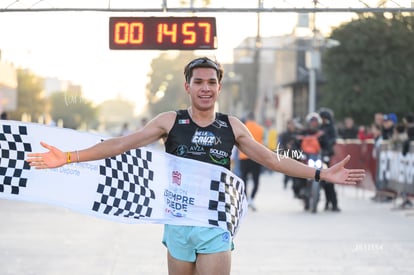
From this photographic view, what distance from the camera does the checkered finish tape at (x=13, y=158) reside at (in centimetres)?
727

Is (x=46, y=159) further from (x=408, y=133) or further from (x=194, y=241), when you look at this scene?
(x=408, y=133)

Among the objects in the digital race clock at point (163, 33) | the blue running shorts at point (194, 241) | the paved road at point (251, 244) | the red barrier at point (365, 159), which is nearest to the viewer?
the blue running shorts at point (194, 241)

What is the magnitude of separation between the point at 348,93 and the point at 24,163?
45488 millimetres

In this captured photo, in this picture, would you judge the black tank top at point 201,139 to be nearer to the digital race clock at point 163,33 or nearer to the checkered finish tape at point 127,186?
the checkered finish tape at point 127,186

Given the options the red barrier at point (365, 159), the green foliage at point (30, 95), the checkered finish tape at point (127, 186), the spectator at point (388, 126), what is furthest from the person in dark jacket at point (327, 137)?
the green foliage at point (30, 95)

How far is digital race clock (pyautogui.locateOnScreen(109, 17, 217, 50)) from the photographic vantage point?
14.4 m

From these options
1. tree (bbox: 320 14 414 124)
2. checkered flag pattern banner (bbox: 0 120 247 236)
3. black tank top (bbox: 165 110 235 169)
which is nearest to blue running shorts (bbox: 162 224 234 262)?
checkered flag pattern banner (bbox: 0 120 247 236)

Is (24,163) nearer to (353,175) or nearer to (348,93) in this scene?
(353,175)

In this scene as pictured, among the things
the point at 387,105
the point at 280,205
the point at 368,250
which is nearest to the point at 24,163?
the point at 368,250

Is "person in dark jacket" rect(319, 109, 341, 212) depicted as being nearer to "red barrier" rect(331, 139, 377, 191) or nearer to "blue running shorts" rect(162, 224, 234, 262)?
"red barrier" rect(331, 139, 377, 191)

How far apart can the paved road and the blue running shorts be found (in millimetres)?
3571

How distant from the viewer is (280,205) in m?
19.4

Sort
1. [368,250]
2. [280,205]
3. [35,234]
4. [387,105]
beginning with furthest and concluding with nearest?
[387,105] < [280,205] < [35,234] < [368,250]

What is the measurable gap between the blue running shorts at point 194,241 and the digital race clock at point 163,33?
858cm
